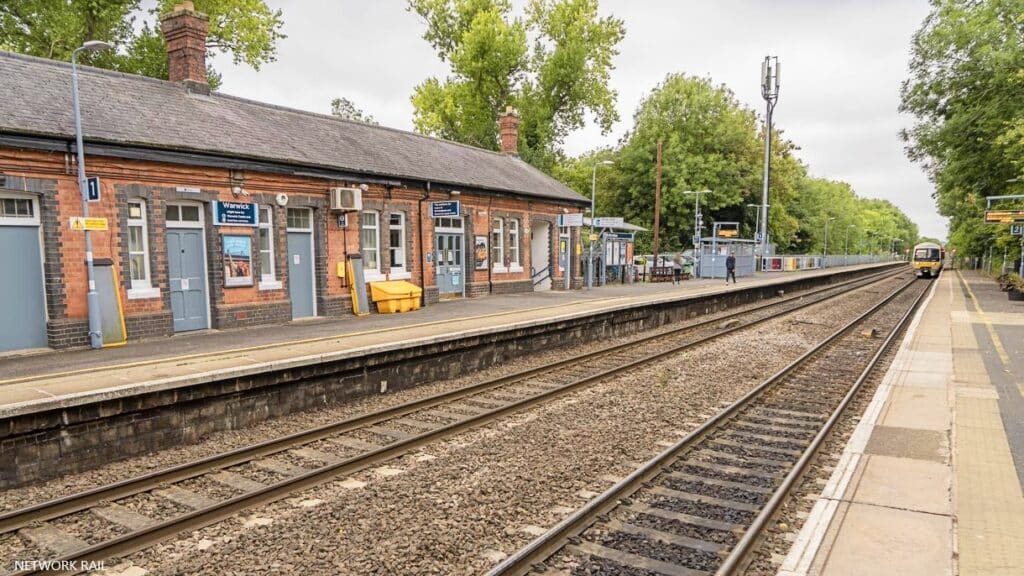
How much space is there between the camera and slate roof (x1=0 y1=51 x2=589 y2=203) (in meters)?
11.4

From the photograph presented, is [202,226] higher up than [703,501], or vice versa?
[202,226]

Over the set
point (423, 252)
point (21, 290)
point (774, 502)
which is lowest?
point (774, 502)

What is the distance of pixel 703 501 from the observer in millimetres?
5543

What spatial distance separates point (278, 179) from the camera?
14508mm

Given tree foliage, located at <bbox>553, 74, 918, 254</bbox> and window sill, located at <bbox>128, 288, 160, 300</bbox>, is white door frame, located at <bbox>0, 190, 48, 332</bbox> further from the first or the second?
tree foliage, located at <bbox>553, 74, 918, 254</bbox>

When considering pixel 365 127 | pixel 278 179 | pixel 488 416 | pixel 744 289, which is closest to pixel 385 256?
pixel 278 179

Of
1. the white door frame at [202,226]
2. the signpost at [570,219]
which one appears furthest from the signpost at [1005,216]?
the white door frame at [202,226]

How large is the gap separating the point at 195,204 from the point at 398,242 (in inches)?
242

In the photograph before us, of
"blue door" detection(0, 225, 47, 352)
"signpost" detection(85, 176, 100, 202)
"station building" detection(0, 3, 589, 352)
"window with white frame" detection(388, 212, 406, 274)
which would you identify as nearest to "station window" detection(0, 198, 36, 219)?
"station building" detection(0, 3, 589, 352)

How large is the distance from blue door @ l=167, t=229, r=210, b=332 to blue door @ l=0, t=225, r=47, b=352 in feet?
7.35

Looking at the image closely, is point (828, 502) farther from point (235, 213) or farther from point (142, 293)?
point (235, 213)

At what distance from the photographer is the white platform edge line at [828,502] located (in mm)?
4090

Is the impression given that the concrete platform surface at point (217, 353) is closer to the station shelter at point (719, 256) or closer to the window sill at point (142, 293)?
the window sill at point (142, 293)

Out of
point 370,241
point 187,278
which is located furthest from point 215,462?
point 370,241
